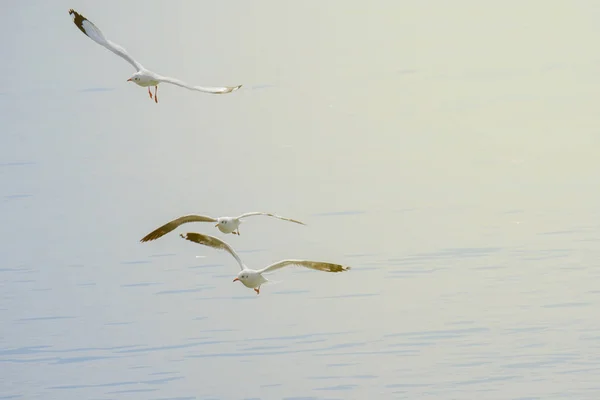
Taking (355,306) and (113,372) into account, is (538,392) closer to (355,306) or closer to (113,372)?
(355,306)

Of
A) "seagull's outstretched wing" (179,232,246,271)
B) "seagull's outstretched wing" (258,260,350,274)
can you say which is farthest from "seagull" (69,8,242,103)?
"seagull's outstretched wing" (258,260,350,274)

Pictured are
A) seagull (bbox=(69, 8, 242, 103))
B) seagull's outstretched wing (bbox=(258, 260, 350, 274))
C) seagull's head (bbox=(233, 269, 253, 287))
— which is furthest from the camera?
seagull's head (bbox=(233, 269, 253, 287))

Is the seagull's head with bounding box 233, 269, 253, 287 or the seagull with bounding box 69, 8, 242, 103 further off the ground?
the seagull with bounding box 69, 8, 242, 103

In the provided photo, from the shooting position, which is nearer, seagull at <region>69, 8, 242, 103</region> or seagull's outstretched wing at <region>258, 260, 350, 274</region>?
seagull's outstretched wing at <region>258, 260, 350, 274</region>

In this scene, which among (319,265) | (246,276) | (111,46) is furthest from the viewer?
(246,276)

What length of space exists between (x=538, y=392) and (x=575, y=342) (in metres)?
1.12

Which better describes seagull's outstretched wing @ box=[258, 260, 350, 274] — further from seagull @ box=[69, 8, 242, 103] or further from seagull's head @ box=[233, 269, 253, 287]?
seagull @ box=[69, 8, 242, 103]

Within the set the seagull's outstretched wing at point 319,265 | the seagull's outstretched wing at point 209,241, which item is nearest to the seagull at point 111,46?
the seagull's outstretched wing at point 209,241

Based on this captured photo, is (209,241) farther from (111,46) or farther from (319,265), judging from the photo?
(111,46)

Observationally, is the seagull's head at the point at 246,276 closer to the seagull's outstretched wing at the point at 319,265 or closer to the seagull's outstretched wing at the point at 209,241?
the seagull's outstretched wing at the point at 209,241

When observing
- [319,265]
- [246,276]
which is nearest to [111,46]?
[246,276]

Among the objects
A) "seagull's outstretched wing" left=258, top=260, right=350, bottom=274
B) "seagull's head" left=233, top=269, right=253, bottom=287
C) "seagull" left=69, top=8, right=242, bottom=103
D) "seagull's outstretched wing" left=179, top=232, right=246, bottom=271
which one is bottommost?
"seagull's head" left=233, top=269, right=253, bottom=287

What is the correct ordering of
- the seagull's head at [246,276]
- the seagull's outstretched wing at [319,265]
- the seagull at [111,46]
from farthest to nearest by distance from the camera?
the seagull's head at [246,276] → the seagull at [111,46] → the seagull's outstretched wing at [319,265]

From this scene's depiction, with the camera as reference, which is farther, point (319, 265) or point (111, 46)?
point (111, 46)
